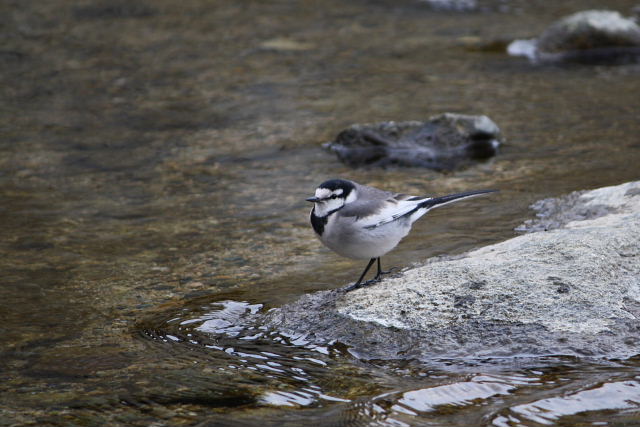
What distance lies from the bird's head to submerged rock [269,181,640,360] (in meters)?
0.57

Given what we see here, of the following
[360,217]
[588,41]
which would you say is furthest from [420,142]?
[588,41]

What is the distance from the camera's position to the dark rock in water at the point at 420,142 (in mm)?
9781

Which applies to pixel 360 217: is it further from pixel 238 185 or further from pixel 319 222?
pixel 238 185

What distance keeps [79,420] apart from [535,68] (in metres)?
10.2

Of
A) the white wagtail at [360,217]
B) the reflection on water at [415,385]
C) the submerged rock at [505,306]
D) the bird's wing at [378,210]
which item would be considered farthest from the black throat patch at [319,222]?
the reflection on water at [415,385]

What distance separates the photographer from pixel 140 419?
14.2 ft

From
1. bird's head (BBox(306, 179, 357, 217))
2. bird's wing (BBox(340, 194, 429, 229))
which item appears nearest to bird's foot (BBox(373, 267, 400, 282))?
bird's wing (BBox(340, 194, 429, 229))

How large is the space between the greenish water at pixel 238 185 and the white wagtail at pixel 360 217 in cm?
68

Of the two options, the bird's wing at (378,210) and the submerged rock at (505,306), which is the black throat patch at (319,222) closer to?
the bird's wing at (378,210)

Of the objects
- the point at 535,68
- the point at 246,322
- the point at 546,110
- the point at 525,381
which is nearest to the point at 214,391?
the point at 246,322

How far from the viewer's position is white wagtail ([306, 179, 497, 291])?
5.41 metres

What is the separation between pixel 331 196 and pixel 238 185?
3.53 meters

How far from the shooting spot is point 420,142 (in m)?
9.93

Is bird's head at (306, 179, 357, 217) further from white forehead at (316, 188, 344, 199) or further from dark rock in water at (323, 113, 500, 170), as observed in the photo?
dark rock in water at (323, 113, 500, 170)
